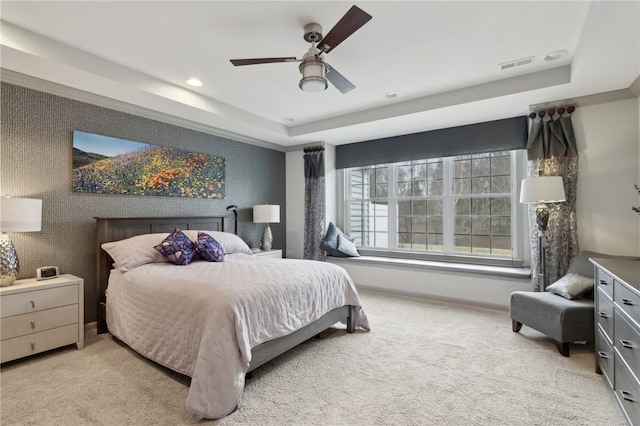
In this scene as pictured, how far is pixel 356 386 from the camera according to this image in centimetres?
219

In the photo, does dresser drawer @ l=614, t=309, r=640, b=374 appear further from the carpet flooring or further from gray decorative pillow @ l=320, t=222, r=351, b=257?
gray decorative pillow @ l=320, t=222, r=351, b=257

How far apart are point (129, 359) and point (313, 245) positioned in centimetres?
325

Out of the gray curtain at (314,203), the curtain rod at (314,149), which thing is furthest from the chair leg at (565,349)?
the curtain rod at (314,149)

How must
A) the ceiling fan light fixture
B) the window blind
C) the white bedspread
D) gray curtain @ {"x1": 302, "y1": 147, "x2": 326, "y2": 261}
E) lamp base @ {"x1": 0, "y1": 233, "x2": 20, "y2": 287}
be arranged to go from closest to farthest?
the white bedspread < the ceiling fan light fixture < lamp base @ {"x1": 0, "y1": 233, "x2": 20, "y2": 287} < the window blind < gray curtain @ {"x1": 302, "y1": 147, "x2": 326, "y2": 261}

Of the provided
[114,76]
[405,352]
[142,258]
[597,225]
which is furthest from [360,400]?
[114,76]

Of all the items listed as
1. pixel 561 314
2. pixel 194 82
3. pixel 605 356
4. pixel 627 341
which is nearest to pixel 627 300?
pixel 627 341

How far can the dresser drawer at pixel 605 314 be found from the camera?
203 cm

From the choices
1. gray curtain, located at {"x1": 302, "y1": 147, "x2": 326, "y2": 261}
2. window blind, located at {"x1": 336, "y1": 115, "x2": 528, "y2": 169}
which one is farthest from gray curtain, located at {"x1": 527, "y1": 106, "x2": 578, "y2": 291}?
gray curtain, located at {"x1": 302, "y1": 147, "x2": 326, "y2": 261}

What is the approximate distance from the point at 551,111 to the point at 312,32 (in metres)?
2.93

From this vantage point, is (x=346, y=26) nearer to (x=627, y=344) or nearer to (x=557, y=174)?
(x=627, y=344)

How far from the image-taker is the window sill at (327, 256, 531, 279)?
150 inches

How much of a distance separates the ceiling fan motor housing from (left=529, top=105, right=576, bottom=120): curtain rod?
2.81 m

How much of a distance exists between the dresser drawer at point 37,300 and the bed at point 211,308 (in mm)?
320

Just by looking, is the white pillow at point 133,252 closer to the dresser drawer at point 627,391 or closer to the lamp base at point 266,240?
the lamp base at point 266,240
